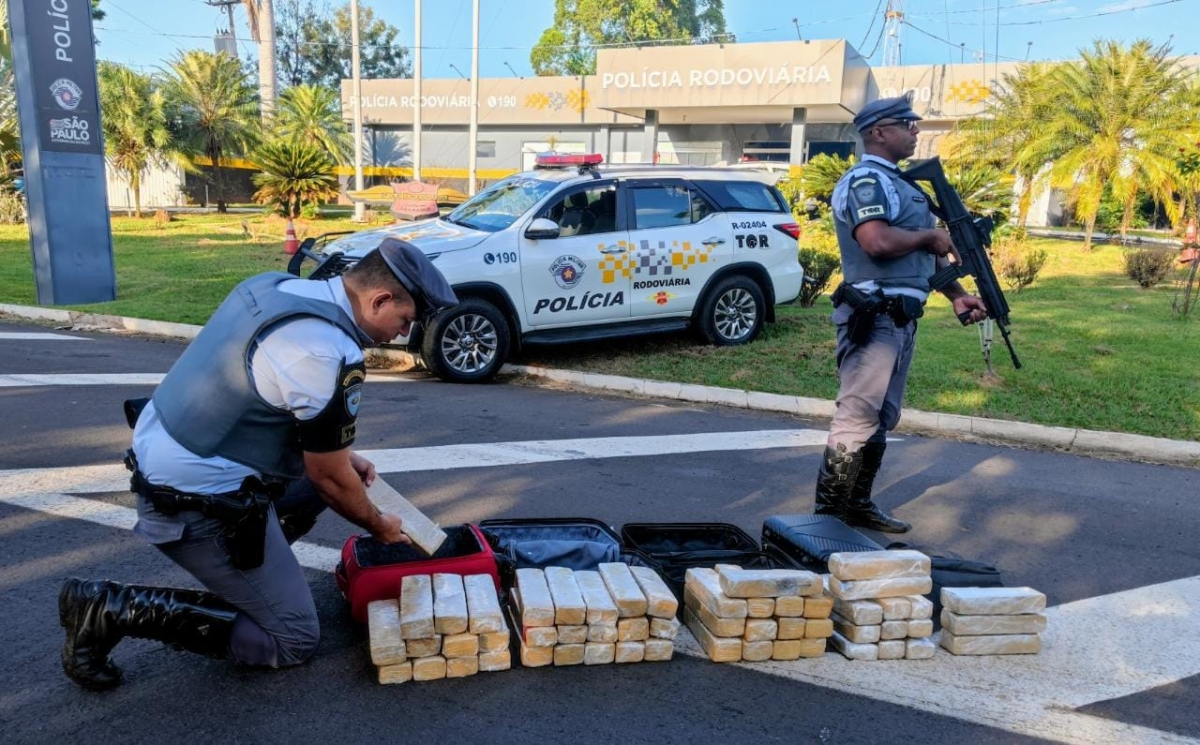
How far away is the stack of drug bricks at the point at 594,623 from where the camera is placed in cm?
315

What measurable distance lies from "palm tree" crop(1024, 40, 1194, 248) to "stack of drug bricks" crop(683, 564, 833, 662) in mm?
20621

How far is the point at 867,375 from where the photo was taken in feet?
14.8

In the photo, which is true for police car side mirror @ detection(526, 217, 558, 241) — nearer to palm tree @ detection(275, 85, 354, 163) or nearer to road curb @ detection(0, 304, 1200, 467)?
road curb @ detection(0, 304, 1200, 467)

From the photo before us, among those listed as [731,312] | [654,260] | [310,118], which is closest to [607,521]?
[654,260]

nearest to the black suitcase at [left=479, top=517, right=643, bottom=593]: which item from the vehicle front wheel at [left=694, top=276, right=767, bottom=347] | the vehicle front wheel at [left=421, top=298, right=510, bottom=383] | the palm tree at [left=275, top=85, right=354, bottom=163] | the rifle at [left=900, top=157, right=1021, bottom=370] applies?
the rifle at [left=900, top=157, right=1021, bottom=370]

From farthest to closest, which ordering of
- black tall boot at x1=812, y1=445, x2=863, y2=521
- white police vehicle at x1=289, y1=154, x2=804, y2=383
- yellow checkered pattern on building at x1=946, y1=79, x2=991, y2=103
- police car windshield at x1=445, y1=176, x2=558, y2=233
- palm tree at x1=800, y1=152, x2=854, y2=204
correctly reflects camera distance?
1. yellow checkered pattern on building at x1=946, y1=79, x2=991, y2=103
2. palm tree at x1=800, y1=152, x2=854, y2=204
3. police car windshield at x1=445, y1=176, x2=558, y2=233
4. white police vehicle at x1=289, y1=154, x2=804, y2=383
5. black tall boot at x1=812, y1=445, x2=863, y2=521

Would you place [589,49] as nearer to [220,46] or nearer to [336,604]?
[220,46]

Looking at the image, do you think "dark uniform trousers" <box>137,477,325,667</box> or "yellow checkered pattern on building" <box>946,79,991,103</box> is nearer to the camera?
"dark uniform trousers" <box>137,477,325,667</box>

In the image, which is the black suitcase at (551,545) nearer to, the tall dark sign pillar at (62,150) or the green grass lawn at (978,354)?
the green grass lawn at (978,354)

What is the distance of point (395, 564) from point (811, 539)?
5.89ft

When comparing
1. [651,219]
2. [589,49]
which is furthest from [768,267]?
[589,49]

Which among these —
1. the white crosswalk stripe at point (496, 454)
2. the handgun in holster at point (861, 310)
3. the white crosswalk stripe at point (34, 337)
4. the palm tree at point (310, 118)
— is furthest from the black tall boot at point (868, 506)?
the palm tree at point (310, 118)

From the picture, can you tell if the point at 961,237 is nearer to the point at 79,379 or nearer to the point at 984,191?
the point at 79,379

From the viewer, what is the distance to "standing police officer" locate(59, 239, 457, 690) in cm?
266
